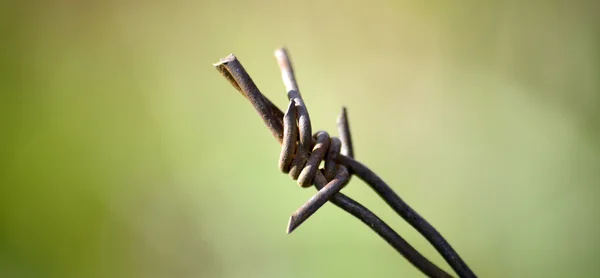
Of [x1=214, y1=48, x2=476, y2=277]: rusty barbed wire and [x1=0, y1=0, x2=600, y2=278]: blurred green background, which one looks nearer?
[x1=214, y1=48, x2=476, y2=277]: rusty barbed wire

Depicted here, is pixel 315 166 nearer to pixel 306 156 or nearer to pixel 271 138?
pixel 306 156

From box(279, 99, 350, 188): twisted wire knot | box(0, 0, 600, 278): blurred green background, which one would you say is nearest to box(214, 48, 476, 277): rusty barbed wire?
box(279, 99, 350, 188): twisted wire knot

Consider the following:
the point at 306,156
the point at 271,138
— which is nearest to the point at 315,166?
the point at 306,156

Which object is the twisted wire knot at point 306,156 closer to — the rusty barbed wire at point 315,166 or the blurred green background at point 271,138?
the rusty barbed wire at point 315,166

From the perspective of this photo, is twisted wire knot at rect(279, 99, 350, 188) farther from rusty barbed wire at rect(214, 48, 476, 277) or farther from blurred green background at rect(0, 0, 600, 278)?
blurred green background at rect(0, 0, 600, 278)

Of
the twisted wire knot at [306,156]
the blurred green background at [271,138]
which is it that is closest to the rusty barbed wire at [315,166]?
the twisted wire knot at [306,156]

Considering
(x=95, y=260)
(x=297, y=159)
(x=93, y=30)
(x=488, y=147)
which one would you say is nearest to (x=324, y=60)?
(x=488, y=147)
